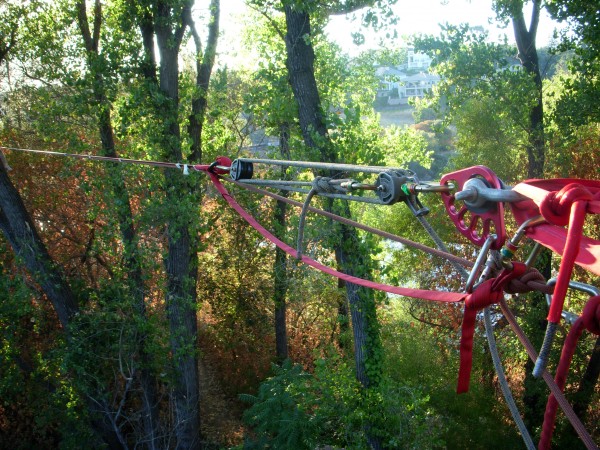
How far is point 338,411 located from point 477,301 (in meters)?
7.57

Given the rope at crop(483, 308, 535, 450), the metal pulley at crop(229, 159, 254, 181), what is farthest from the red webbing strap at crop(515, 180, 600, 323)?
the metal pulley at crop(229, 159, 254, 181)

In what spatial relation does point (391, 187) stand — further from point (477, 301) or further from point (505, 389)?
point (505, 389)

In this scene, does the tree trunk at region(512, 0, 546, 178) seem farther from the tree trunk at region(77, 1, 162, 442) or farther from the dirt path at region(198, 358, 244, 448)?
the dirt path at region(198, 358, 244, 448)

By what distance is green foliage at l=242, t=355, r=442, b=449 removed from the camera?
330 inches

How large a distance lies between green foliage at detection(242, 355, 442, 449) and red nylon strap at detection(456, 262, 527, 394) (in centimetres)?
667

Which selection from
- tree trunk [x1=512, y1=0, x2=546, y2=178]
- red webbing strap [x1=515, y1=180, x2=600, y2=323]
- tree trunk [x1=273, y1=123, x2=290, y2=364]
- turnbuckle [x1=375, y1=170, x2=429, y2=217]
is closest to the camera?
red webbing strap [x1=515, y1=180, x2=600, y2=323]

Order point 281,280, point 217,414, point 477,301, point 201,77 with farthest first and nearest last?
point 217,414
point 281,280
point 201,77
point 477,301

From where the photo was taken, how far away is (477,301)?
1.70 meters

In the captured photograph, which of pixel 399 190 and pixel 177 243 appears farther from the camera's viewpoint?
pixel 177 243

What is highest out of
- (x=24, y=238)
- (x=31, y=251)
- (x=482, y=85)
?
(x=482, y=85)

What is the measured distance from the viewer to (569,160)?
1151 cm

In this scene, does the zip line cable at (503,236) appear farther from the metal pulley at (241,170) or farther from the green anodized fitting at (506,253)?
the metal pulley at (241,170)

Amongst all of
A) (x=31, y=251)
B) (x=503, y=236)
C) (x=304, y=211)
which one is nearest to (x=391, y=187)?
(x=304, y=211)

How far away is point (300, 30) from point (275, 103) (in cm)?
107
